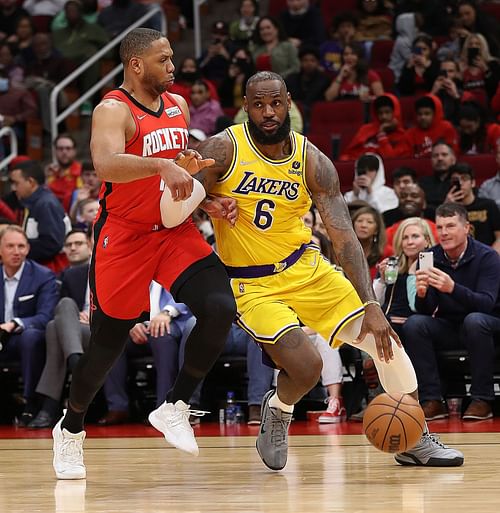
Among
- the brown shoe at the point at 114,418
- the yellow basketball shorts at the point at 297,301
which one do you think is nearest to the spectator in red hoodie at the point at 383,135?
the brown shoe at the point at 114,418

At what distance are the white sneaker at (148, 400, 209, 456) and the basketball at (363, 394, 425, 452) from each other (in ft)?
2.59

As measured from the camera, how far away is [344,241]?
5.20 meters

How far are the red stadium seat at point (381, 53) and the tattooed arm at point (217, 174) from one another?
7959 millimetres

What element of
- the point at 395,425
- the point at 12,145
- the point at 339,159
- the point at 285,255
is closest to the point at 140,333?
the point at 285,255

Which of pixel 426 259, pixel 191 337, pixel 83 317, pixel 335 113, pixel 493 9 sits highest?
pixel 493 9

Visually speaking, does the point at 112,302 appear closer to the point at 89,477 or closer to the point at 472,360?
the point at 89,477

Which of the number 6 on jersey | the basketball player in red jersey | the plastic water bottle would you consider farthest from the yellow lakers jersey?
the plastic water bottle

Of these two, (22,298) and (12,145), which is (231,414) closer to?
(22,298)

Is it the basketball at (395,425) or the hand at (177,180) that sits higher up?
the hand at (177,180)

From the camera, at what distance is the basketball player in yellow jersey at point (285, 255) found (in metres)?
5.16

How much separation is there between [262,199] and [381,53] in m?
8.15

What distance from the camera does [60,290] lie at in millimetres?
Answer: 8977

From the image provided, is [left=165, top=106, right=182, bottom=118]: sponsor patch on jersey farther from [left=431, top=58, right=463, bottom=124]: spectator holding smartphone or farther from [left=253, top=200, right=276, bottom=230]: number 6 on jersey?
[left=431, top=58, right=463, bottom=124]: spectator holding smartphone

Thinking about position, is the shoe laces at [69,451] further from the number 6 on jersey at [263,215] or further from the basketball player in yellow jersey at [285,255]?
the number 6 on jersey at [263,215]
